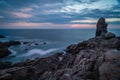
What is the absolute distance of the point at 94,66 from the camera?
16.7 m

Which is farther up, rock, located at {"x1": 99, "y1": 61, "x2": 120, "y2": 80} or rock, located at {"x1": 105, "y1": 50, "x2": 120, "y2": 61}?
rock, located at {"x1": 105, "y1": 50, "x2": 120, "y2": 61}

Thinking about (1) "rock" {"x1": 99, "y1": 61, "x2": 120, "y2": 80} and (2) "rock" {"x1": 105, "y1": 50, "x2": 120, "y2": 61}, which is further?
(2) "rock" {"x1": 105, "y1": 50, "x2": 120, "y2": 61}

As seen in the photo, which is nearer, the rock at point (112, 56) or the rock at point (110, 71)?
the rock at point (110, 71)

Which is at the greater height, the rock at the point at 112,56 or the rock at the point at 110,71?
the rock at the point at 112,56

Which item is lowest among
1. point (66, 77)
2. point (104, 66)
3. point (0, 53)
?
point (0, 53)

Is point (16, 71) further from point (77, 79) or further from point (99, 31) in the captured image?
point (99, 31)

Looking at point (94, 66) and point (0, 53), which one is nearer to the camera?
point (94, 66)

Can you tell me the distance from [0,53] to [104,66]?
1649 inches

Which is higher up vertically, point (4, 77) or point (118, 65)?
point (118, 65)

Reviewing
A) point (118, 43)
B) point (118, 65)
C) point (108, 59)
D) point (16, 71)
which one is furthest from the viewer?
point (118, 43)

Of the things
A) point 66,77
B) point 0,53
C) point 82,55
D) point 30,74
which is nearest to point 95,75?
point 66,77

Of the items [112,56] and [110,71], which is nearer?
[110,71]

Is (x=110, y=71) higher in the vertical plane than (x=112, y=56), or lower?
lower

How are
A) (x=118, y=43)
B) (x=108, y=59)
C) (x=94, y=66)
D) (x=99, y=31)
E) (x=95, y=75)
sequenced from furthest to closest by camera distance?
(x=99, y=31), (x=118, y=43), (x=94, y=66), (x=95, y=75), (x=108, y=59)
